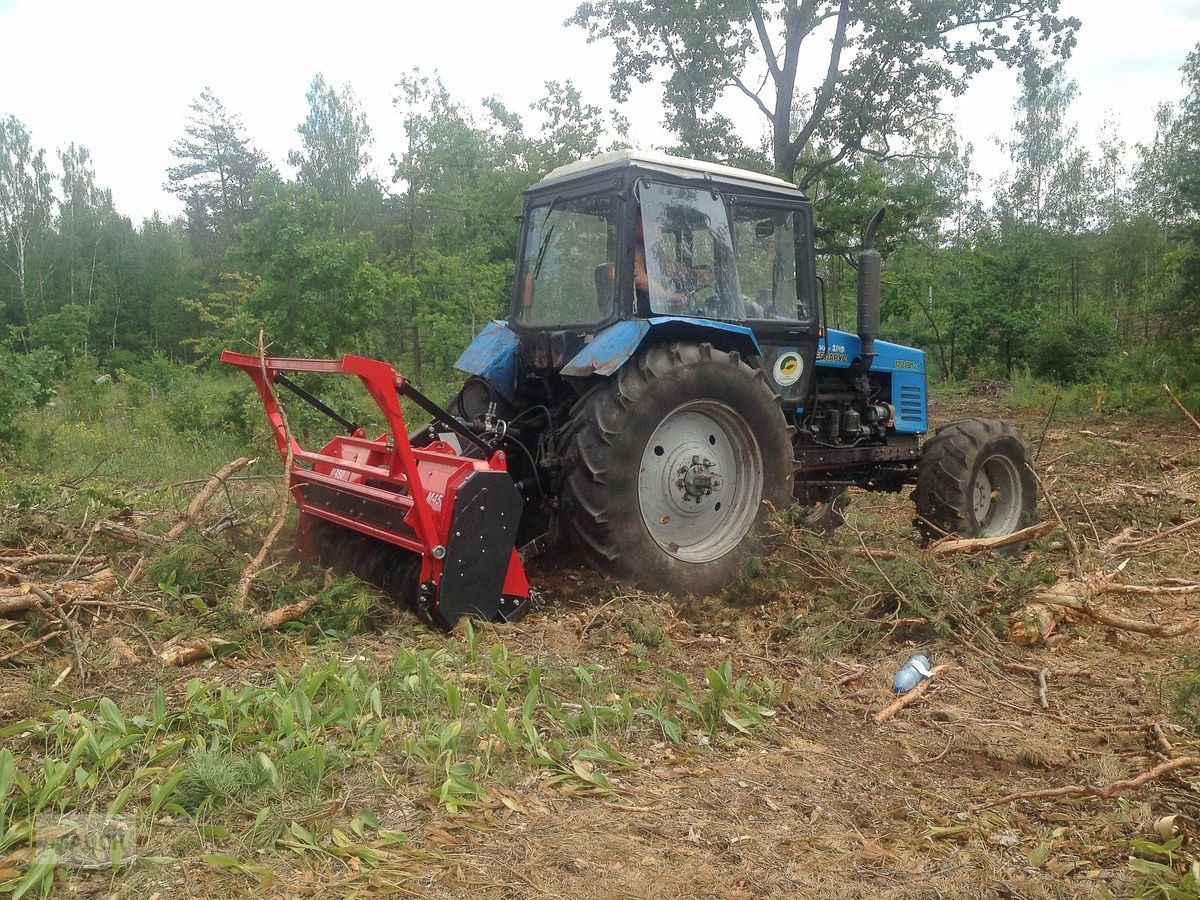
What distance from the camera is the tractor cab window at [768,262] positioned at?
5.79m

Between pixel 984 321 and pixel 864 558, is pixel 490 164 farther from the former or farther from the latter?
pixel 864 558

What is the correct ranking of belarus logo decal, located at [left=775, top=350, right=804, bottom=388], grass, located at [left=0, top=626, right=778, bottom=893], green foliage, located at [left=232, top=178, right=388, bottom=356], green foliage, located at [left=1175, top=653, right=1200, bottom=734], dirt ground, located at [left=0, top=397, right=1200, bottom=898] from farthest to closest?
1. green foliage, located at [left=232, top=178, right=388, bottom=356]
2. belarus logo decal, located at [left=775, top=350, right=804, bottom=388]
3. green foliage, located at [left=1175, top=653, right=1200, bottom=734]
4. grass, located at [left=0, top=626, right=778, bottom=893]
5. dirt ground, located at [left=0, top=397, right=1200, bottom=898]

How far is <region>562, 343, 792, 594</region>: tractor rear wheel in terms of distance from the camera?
4730 mm

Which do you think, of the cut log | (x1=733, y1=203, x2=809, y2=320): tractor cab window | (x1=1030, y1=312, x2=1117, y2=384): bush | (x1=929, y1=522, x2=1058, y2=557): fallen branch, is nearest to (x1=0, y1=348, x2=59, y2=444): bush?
the cut log

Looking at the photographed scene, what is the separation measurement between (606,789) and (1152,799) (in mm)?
1644

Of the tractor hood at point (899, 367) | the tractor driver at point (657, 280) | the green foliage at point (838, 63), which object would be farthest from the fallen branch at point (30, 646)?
the green foliage at point (838, 63)

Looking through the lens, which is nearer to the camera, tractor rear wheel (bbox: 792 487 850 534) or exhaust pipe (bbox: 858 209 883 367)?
exhaust pipe (bbox: 858 209 883 367)

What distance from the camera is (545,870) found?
2.45m

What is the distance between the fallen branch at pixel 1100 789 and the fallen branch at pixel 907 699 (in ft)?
2.43

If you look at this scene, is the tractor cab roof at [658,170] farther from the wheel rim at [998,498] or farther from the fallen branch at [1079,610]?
the fallen branch at [1079,610]

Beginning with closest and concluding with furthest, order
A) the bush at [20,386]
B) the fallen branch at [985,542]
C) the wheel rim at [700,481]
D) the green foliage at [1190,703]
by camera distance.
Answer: the green foliage at [1190,703], the wheel rim at [700,481], the fallen branch at [985,542], the bush at [20,386]

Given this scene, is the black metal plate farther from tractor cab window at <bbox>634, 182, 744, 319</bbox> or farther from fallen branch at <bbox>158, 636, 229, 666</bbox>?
tractor cab window at <bbox>634, 182, 744, 319</bbox>

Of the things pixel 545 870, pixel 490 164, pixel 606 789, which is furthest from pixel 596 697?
pixel 490 164

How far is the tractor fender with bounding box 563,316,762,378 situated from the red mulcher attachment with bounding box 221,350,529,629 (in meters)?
0.66
